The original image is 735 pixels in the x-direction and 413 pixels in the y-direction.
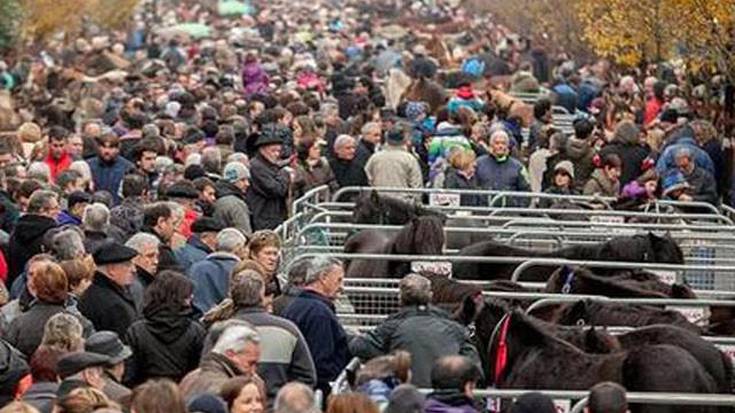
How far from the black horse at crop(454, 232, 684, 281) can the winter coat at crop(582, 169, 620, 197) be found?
191 inches

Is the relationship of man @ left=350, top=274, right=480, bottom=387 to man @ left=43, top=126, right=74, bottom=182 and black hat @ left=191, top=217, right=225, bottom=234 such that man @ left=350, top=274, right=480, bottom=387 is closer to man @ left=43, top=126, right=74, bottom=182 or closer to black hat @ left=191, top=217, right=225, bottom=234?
black hat @ left=191, top=217, right=225, bottom=234

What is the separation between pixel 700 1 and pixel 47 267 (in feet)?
49.9

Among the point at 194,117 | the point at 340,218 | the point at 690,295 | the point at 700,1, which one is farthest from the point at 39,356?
the point at 194,117

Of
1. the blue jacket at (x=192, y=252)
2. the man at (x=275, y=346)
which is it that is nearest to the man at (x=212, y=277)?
the blue jacket at (x=192, y=252)

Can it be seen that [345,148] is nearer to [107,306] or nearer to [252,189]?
[252,189]

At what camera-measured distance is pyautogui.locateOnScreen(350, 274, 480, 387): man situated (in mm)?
16344

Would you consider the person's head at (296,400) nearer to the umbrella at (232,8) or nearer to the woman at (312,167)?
the woman at (312,167)

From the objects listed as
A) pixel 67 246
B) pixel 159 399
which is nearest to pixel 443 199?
pixel 67 246

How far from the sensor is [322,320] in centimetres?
1672

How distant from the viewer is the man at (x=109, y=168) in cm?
2494

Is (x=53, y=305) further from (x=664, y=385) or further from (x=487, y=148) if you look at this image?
(x=487, y=148)

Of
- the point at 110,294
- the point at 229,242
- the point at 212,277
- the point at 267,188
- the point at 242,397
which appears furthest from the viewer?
the point at 267,188

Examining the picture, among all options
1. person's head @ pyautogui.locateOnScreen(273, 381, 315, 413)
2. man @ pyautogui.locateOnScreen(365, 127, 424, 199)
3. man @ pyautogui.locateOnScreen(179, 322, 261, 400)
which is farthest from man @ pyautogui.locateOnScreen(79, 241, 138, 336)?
man @ pyautogui.locateOnScreen(365, 127, 424, 199)

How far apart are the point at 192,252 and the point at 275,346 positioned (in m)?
4.02
